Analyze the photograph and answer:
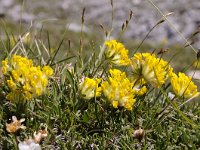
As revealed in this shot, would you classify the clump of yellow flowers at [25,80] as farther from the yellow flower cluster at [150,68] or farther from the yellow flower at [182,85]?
the yellow flower at [182,85]

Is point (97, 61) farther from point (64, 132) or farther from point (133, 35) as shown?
point (133, 35)

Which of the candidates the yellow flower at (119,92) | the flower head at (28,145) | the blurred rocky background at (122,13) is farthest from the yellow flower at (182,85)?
the blurred rocky background at (122,13)

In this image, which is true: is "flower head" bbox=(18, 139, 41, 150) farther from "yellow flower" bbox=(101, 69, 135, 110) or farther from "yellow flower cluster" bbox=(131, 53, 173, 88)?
"yellow flower cluster" bbox=(131, 53, 173, 88)

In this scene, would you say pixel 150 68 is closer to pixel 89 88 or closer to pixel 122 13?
pixel 89 88

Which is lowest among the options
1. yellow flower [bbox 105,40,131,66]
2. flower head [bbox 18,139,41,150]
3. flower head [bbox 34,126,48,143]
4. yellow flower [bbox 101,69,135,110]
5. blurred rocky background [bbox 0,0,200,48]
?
flower head [bbox 18,139,41,150]

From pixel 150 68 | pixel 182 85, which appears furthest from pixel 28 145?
pixel 182 85

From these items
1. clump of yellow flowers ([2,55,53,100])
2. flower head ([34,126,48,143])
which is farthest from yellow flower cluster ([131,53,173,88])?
flower head ([34,126,48,143])
